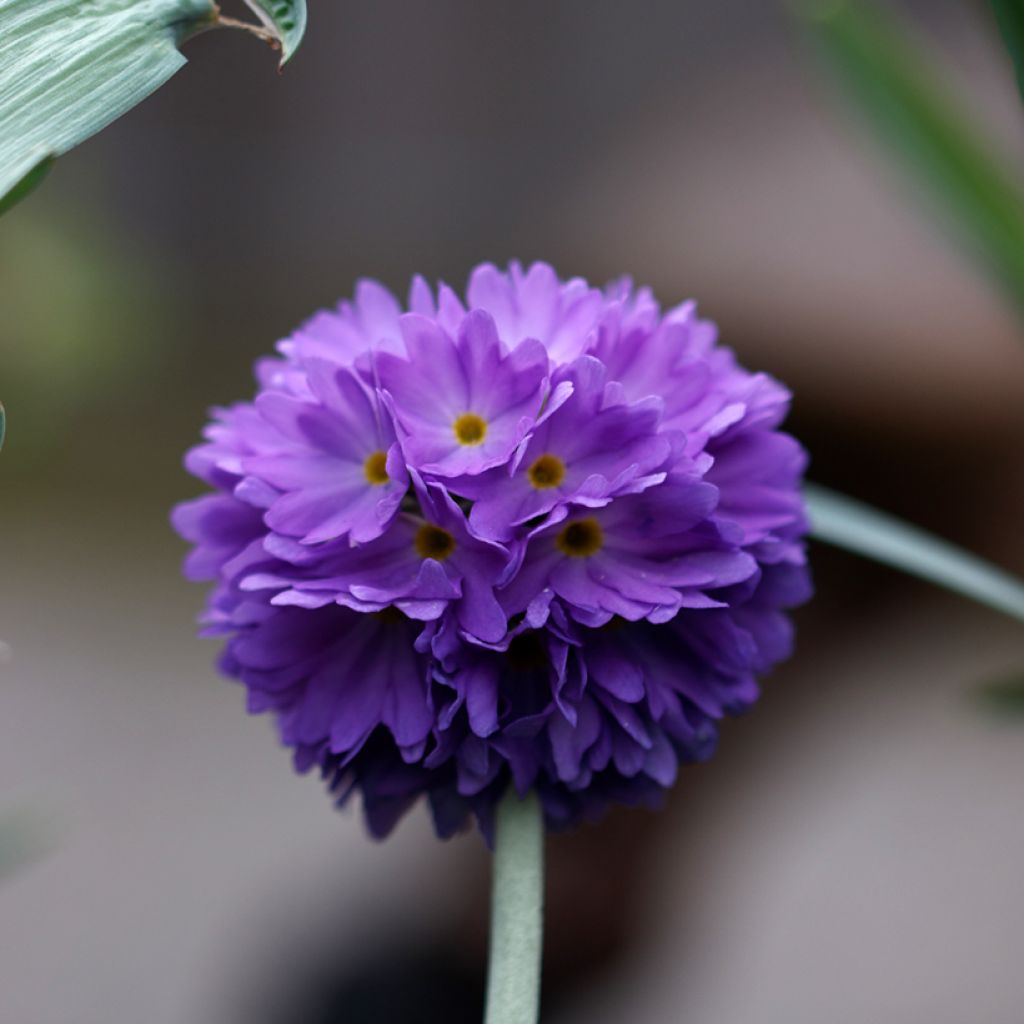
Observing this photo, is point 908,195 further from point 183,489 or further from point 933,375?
point 183,489

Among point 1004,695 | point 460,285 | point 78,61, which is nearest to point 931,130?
point 1004,695

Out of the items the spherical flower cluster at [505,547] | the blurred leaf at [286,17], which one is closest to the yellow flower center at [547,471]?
the spherical flower cluster at [505,547]

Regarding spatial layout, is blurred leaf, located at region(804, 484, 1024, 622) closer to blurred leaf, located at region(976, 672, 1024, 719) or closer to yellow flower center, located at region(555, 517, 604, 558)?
blurred leaf, located at region(976, 672, 1024, 719)

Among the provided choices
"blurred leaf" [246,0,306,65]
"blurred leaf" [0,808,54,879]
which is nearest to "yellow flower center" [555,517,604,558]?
"blurred leaf" [246,0,306,65]

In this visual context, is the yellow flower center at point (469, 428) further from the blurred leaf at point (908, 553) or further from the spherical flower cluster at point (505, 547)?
the blurred leaf at point (908, 553)

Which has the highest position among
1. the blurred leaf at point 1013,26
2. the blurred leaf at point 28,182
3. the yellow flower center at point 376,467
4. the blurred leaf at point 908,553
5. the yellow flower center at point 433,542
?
the blurred leaf at point 1013,26
